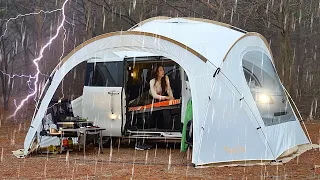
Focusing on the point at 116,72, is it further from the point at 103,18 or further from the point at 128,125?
the point at 103,18

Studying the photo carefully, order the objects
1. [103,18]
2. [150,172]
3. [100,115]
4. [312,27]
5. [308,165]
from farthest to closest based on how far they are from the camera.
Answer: [103,18] → [312,27] → [100,115] → [308,165] → [150,172]

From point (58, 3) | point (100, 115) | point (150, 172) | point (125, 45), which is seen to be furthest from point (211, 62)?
point (58, 3)

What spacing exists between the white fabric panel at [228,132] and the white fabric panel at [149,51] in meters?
0.17

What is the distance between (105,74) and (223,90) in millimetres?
3075

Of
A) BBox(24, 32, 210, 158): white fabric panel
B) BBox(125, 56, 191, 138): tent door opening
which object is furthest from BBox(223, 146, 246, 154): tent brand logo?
BBox(125, 56, 191, 138): tent door opening

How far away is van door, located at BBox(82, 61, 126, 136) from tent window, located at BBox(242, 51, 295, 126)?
2710mm

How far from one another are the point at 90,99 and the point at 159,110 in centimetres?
149

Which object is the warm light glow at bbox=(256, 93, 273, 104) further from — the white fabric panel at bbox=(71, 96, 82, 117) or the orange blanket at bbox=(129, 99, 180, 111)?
the white fabric panel at bbox=(71, 96, 82, 117)

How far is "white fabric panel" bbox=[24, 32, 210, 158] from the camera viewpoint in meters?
7.71


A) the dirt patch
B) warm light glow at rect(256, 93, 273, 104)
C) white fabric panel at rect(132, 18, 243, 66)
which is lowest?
the dirt patch

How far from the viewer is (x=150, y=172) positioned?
6785 mm

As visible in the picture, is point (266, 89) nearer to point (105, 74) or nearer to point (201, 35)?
point (201, 35)

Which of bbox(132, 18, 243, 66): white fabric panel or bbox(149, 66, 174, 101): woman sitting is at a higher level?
bbox(132, 18, 243, 66): white fabric panel

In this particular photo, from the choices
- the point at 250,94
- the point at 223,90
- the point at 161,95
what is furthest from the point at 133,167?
the point at 161,95
